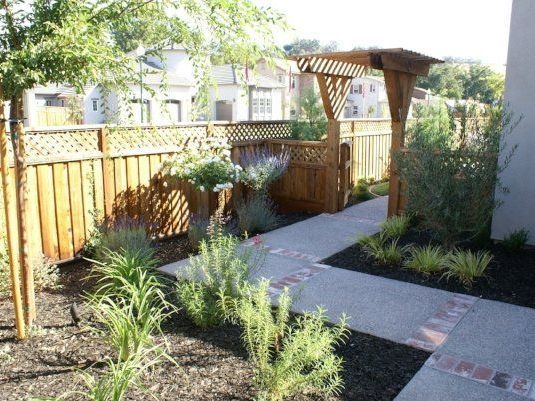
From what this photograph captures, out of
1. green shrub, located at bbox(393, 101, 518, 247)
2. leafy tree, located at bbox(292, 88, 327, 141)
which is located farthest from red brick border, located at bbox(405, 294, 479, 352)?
leafy tree, located at bbox(292, 88, 327, 141)

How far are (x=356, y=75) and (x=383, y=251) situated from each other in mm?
4220

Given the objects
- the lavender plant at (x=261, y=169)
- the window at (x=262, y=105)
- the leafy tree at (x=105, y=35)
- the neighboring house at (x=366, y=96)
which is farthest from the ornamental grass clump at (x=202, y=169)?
the neighboring house at (x=366, y=96)

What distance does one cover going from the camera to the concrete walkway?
9.83 feet

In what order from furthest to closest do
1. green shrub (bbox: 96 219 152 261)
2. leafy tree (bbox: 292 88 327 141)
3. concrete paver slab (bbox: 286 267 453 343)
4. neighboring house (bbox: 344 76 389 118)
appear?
1. neighboring house (bbox: 344 76 389 118)
2. leafy tree (bbox: 292 88 327 141)
3. green shrub (bbox: 96 219 152 261)
4. concrete paver slab (bbox: 286 267 453 343)

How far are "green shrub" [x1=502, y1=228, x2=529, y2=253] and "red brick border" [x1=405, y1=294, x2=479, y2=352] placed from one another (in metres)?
1.69

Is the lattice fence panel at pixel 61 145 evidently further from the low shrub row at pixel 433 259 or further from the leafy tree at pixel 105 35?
the low shrub row at pixel 433 259

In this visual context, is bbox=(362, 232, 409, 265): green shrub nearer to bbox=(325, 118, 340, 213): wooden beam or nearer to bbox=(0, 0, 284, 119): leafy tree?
bbox=(325, 118, 340, 213): wooden beam

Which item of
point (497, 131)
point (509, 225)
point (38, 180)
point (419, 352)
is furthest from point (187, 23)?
point (509, 225)

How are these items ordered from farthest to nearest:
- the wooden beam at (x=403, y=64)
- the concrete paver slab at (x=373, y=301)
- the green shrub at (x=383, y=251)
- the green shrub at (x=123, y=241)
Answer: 1. the wooden beam at (x=403, y=64)
2. the green shrub at (x=383, y=251)
3. the green shrub at (x=123, y=241)
4. the concrete paver slab at (x=373, y=301)

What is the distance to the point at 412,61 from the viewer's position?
7.53 m

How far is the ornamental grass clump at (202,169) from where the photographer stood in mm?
6547

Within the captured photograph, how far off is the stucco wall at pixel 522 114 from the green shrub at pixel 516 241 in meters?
0.16

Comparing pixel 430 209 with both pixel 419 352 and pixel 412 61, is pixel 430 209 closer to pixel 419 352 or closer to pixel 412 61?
pixel 419 352

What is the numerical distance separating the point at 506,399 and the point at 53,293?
3.93 metres
